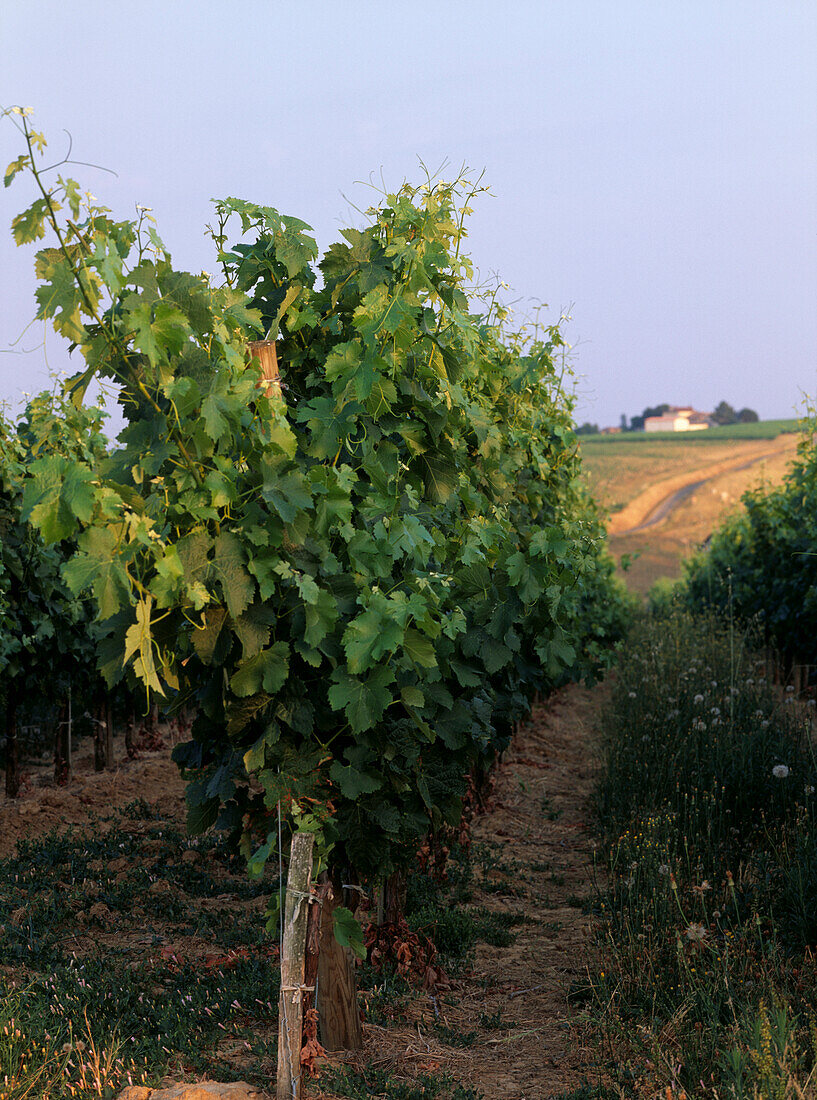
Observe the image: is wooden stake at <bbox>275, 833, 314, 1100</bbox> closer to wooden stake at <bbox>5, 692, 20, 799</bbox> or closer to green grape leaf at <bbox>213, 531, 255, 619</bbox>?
green grape leaf at <bbox>213, 531, 255, 619</bbox>

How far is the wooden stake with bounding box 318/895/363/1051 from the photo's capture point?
4016mm

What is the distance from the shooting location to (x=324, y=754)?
12.2 ft

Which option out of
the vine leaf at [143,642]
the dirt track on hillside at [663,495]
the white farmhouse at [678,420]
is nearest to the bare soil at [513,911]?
the vine leaf at [143,642]

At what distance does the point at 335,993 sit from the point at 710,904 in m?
2.26

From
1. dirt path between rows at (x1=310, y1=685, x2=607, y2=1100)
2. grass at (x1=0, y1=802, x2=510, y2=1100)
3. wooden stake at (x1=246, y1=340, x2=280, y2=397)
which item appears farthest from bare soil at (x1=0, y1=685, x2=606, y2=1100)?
wooden stake at (x1=246, y1=340, x2=280, y2=397)

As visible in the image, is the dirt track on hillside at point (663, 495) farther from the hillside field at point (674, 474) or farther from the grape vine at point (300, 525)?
the grape vine at point (300, 525)

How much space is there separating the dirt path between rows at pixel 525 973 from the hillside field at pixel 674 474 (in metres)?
26.2

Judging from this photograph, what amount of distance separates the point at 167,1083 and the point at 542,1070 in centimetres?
164

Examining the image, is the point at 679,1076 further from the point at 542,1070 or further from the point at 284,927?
the point at 284,927

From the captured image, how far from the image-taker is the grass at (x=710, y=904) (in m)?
3.45

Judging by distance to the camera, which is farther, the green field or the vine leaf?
the green field

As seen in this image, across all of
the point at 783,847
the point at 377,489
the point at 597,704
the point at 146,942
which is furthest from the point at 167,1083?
the point at 597,704

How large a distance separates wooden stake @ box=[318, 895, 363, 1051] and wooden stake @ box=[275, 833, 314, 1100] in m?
0.37

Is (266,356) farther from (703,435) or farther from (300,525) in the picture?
(703,435)
